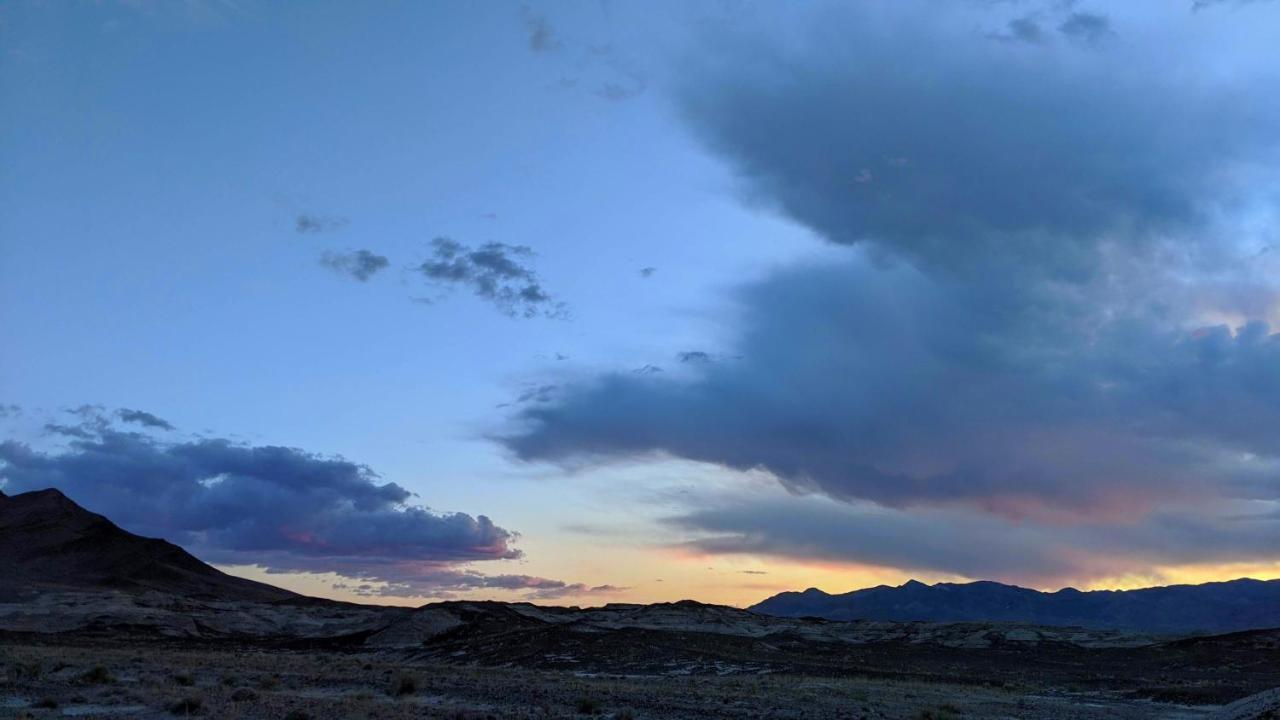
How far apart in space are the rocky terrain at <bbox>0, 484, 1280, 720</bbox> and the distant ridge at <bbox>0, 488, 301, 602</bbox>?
389 cm

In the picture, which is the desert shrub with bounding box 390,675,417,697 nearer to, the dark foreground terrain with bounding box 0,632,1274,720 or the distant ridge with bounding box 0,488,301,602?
the dark foreground terrain with bounding box 0,632,1274,720

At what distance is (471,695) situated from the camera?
37656mm

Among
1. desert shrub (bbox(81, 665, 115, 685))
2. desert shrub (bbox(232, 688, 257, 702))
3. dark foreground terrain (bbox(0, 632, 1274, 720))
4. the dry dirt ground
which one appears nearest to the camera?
the dry dirt ground

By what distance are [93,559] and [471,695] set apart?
169374mm

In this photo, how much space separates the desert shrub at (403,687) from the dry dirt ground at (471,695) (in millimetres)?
47

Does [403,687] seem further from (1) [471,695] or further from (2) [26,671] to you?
(2) [26,671]

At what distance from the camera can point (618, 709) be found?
3347 centimetres

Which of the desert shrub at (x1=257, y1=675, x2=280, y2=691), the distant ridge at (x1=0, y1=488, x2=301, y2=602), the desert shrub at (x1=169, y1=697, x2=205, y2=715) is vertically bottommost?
the desert shrub at (x1=257, y1=675, x2=280, y2=691)

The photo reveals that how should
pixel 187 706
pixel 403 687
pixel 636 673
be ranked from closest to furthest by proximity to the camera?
1. pixel 187 706
2. pixel 403 687
3. pixel 636 673

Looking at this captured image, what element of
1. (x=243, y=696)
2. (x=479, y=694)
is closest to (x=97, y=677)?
(x=243, y=696)

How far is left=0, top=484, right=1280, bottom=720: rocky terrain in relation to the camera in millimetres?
34156

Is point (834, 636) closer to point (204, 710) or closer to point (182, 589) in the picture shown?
point (204, 710)

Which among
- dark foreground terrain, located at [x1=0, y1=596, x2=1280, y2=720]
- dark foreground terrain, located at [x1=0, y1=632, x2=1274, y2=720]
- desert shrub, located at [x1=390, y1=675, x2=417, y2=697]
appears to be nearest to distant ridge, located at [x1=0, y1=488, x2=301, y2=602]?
dark foreground terrain, located at [x1=0, y1=596, x2=1280, y2=720]

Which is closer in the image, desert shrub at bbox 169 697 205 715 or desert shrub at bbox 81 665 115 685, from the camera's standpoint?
desert shrub at bbox 169 697 205 715
